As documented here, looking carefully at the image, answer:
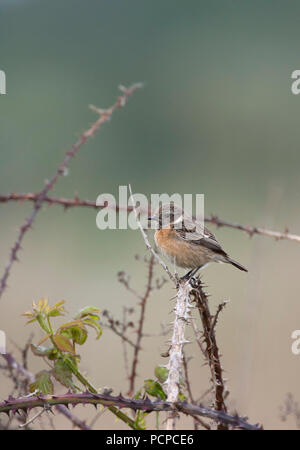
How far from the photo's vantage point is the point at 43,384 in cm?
235

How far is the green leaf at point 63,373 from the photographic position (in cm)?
237

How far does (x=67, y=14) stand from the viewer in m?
24.8

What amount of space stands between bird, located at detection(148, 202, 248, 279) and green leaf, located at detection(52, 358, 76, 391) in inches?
123

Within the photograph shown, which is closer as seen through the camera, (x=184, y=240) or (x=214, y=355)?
(x=214, y=355)

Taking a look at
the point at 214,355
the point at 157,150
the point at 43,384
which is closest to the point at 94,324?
the point at 43,384

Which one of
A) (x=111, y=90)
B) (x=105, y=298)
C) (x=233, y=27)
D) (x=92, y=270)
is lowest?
(x=105, y=298)

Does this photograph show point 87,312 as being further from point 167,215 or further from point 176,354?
point 167,215

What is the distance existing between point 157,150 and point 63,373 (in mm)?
15775

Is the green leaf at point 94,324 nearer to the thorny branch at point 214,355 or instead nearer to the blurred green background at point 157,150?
the thorny branch at point 214,355

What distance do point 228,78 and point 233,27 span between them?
287cm

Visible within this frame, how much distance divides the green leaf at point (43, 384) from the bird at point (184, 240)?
10.4 ft

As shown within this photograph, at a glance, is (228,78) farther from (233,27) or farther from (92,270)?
(92,270)
